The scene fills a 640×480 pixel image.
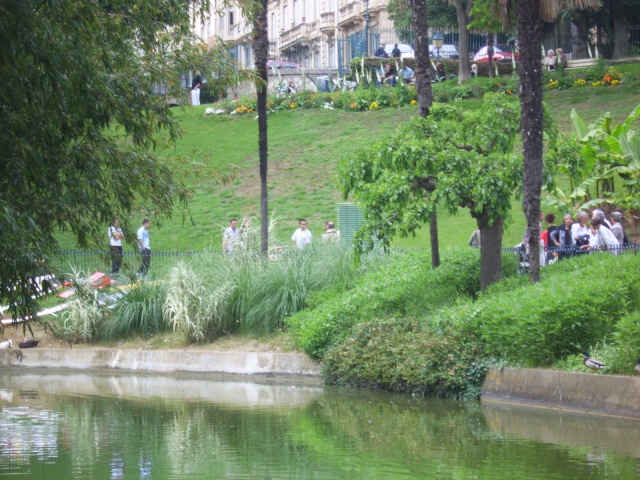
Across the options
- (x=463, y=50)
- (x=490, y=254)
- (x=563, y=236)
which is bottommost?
(x=563, y=236)

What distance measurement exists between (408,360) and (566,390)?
8.85 ft

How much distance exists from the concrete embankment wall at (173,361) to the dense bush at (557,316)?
3.98 metres

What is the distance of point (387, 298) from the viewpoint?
673 inches

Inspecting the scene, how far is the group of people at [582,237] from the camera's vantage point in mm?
19266

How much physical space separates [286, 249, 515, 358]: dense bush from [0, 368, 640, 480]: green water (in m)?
1.05

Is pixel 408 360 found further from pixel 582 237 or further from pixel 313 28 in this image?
pixel 313 28

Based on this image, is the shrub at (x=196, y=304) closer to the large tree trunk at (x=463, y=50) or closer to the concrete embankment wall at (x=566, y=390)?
the concrete embankment wall at (x=566, y=390)

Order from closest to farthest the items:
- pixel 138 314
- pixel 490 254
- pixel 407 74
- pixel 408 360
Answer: pixel 408 360 → pixel 490 254 → pixel 138 314 → pixel 407 74

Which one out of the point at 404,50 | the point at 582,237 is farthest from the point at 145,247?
the point at 404,50

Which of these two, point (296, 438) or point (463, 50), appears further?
point (463, 50)

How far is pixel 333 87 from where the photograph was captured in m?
47.6

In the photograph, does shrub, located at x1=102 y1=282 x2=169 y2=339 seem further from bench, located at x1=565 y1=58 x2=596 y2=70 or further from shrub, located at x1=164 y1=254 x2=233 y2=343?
bench, located at x1=565 y1=58 x2=596 y2=70

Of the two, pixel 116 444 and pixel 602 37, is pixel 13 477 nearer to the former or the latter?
pixel 116 444

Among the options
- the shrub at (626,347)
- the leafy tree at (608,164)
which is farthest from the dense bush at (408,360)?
the leafy tree at (608,164)
